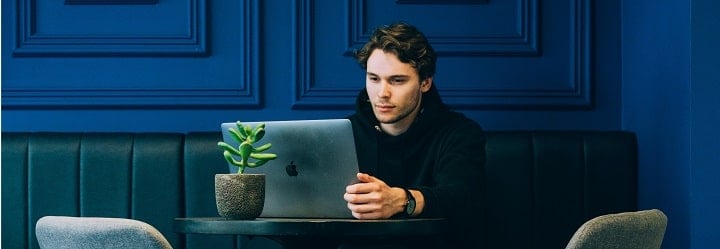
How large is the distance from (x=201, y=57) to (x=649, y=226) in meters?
1.55

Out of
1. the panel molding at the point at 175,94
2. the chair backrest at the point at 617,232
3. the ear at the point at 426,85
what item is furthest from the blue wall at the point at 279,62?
the chair backrest at the point at 617,232

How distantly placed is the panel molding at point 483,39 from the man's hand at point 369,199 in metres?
1.04

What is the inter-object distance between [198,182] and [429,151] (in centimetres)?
69

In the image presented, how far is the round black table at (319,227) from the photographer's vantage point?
2135 millimetres

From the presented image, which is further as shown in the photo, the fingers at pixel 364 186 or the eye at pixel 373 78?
the eye at pixel 373 78

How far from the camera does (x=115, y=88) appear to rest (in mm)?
3279

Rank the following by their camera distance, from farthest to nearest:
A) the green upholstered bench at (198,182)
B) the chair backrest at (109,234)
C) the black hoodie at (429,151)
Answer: the green upholstered bench at (198,182) → the black hoodie at (429,151) → the chair backrest at (109,234)

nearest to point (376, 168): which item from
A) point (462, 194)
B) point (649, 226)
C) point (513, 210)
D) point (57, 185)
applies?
point (462, 194)

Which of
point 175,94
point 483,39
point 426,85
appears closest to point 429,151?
point 426,85

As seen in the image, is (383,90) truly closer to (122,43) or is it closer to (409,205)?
(409,205)

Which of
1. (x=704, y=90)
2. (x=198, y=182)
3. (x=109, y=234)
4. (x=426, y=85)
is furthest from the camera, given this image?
(x=198, y=182)

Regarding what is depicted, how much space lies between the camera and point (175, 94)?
10.7 ft

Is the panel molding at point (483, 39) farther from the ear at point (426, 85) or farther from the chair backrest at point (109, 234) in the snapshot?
the chair backrest at point (109, 234)

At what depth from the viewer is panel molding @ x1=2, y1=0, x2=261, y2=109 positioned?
327 centimetres
